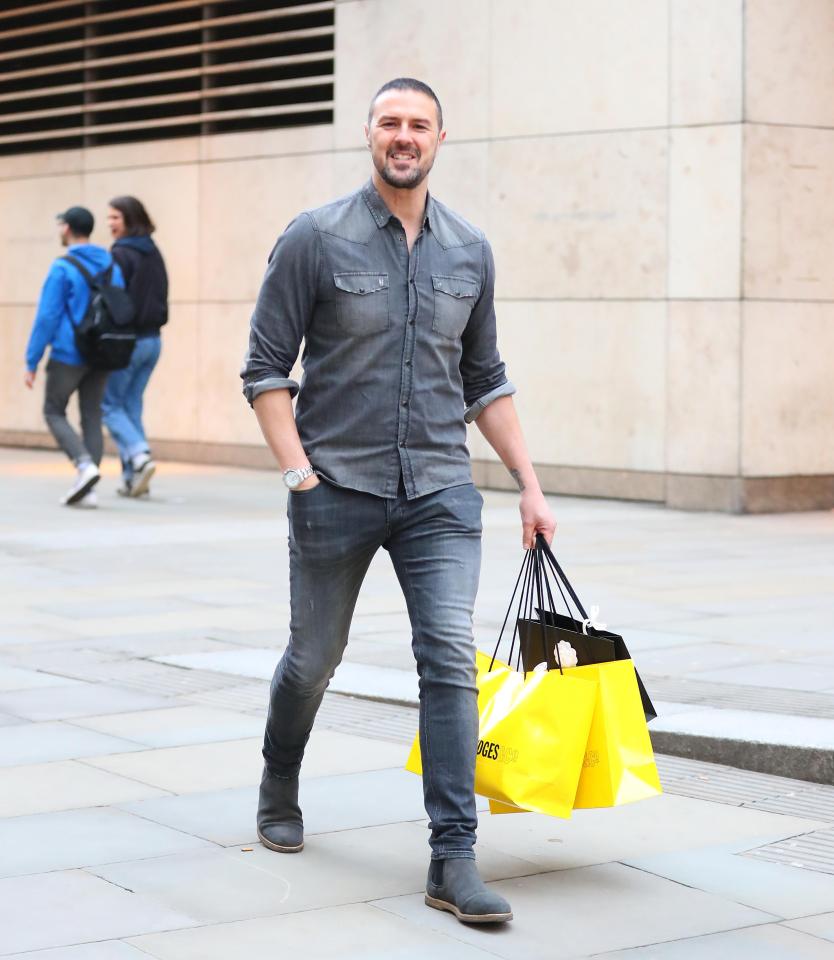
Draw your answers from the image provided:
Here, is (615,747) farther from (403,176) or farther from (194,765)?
(194,765)

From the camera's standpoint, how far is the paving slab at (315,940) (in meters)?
3.90

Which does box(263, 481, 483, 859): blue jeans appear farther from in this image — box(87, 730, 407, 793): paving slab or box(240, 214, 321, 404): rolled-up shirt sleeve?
box(87, 730, 407, 793): paving slab

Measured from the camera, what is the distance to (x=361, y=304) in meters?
4.44

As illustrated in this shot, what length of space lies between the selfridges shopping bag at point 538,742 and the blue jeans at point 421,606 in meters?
0.12

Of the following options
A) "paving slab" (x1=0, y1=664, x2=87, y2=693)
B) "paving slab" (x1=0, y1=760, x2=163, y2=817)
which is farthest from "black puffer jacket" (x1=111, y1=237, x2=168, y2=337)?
"paving slab" (x1=0, y1=760, x2=163, y2=817)

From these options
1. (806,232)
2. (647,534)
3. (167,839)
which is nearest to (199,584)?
(647,534)

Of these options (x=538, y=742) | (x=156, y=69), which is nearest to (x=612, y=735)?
(x=538, y=742)

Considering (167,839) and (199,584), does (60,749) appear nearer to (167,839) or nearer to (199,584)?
(167,839)

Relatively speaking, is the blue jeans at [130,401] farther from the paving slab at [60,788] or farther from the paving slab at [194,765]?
the paving slab at [60,788]

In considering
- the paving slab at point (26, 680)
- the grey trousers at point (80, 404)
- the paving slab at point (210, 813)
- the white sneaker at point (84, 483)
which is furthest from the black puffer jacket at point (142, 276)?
the paving slab at point (210, 813)

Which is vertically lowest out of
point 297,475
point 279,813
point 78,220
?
point 279,813

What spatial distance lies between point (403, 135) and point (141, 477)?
32.1 feet

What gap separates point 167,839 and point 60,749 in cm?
119

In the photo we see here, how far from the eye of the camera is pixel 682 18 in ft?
44.1
